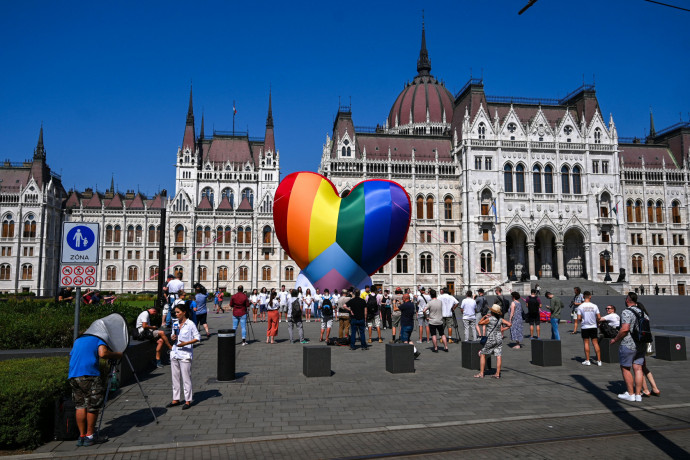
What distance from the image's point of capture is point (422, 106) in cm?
7275

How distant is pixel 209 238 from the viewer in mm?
65375

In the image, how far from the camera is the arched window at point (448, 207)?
6190cm

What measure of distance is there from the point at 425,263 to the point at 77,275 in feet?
174

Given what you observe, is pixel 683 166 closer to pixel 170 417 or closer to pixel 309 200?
pixel 309 200

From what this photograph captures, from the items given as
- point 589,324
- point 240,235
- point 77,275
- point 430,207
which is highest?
point 430,207

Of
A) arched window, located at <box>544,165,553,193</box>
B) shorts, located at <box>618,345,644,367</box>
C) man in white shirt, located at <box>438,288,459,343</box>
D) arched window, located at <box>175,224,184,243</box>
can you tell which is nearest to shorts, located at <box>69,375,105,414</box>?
shorts, located at <box>618,345,644,367</box>

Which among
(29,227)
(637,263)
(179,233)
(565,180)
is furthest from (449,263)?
(29,227)

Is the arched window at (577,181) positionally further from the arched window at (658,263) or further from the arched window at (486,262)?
the arched window at (658,263)

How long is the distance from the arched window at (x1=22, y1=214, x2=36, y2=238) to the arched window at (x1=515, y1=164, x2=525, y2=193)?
6386 cm

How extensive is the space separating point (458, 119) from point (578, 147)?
15.2 meters

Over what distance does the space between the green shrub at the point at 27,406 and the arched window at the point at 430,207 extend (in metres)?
55.5

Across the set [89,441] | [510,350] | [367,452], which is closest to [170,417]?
[89,441]

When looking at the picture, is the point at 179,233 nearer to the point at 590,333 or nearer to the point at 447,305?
the point at 447,305

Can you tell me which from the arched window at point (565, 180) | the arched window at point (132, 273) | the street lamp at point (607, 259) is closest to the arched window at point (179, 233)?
the arched window at point (132, 273)
